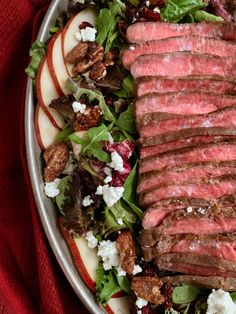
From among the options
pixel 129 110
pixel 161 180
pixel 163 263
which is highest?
pixel 129 110

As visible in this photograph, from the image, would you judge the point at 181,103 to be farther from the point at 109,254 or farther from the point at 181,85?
the point at 109,254

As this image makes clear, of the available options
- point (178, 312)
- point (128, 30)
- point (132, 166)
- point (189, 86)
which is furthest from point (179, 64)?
point (178, 312)

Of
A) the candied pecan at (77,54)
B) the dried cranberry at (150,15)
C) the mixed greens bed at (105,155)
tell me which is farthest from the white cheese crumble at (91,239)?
the dried cranberry at (150,15)

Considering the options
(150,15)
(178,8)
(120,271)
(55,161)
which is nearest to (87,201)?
(55,161)

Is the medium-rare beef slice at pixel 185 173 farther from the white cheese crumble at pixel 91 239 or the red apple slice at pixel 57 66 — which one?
the red apple slice at pixel 57 66

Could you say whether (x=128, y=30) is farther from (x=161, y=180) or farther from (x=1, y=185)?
(x=1, y=185)

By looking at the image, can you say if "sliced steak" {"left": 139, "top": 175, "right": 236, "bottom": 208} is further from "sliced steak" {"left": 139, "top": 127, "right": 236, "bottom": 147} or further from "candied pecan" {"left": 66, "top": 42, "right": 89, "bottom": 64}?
"candied pecan" {"left": 66, "top": 42, "right": 89, "bottom": 64}
